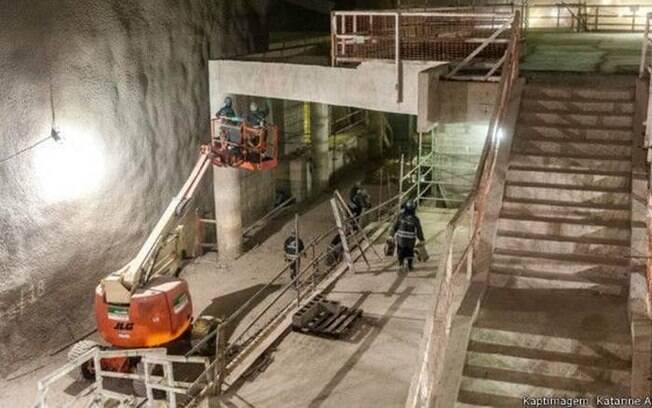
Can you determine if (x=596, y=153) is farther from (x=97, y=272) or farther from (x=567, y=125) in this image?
(x=97, y=272)

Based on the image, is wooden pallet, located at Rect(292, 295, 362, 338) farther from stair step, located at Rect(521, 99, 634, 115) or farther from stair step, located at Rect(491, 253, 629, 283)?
stair step, located at Rect(521, 99, 634, 115)

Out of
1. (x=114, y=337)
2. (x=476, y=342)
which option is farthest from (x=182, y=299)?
(x=476, y=342)

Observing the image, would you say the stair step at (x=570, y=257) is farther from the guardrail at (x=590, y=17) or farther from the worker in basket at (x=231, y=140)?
the guardrail at (x=590, y=17)

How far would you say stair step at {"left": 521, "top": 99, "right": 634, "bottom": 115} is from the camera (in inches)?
457

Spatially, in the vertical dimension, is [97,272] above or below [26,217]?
below

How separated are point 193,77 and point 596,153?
10.4 m

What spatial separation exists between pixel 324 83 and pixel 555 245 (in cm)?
705

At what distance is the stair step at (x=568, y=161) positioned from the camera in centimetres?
1085

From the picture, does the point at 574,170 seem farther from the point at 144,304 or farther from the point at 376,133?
the point at 376,133

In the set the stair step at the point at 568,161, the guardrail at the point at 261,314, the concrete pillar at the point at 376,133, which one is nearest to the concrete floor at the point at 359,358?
the guardrail at the point at 261,314

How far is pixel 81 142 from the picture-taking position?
1416cm

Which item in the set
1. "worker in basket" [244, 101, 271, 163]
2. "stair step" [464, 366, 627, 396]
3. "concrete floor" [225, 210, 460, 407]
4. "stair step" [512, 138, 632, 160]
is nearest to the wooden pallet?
"concrete floor" [225, 210, 460, 407]

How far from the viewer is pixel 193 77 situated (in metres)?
17.9

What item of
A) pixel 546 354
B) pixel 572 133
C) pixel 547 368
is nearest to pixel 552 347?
pixel 546 354
